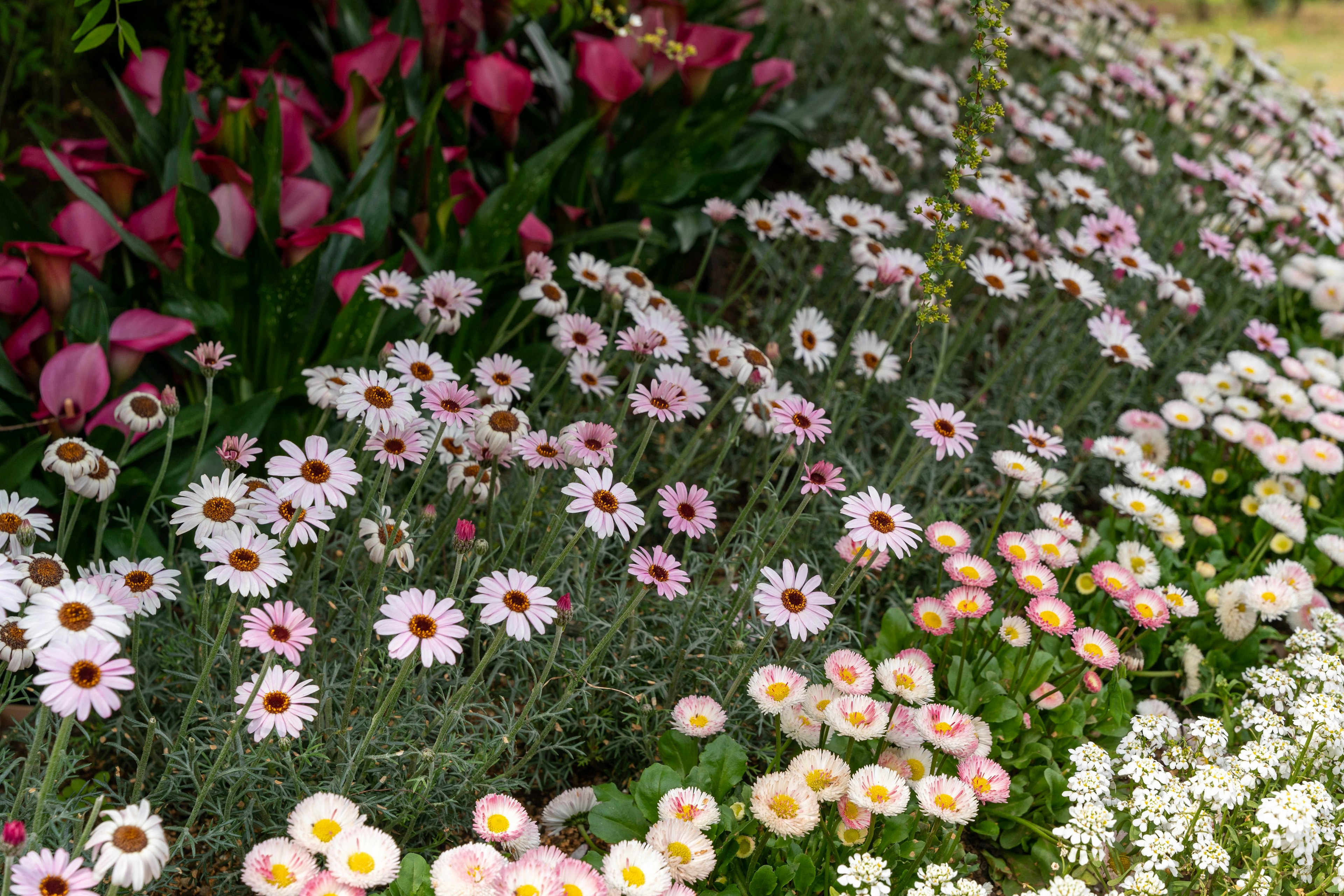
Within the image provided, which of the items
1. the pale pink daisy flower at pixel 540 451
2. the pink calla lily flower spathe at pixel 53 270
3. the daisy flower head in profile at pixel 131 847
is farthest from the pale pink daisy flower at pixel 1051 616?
the pink calla lily flower spathe at pixel 53 270

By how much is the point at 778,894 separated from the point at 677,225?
1.71 meters

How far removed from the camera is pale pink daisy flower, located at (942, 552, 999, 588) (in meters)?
1.77

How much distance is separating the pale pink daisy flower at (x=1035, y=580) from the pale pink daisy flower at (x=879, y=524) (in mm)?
272

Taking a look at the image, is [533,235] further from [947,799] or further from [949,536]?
[947,799]

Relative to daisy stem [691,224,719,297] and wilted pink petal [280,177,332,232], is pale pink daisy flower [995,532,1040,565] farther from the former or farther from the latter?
wilted pink petal [280,177,332,232]

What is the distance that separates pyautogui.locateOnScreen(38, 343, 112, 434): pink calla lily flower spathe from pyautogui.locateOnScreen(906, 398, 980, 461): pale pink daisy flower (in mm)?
1444

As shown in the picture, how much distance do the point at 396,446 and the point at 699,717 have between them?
0.62 meters

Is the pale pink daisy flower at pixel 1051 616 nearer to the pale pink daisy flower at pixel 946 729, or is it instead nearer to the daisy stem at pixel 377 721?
the pale pink daisy flower at pixel 946 729

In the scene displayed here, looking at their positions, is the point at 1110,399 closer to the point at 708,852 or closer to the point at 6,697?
the point at 708,852

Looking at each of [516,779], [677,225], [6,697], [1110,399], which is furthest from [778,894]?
[1110,399]

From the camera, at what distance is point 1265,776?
152cm

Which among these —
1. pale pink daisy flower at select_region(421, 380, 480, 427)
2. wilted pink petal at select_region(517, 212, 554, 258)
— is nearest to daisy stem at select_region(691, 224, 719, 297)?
wilted pink petal at select_region(517, 212, 554, 258)

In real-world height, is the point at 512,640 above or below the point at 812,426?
below

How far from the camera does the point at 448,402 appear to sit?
1556 mm
